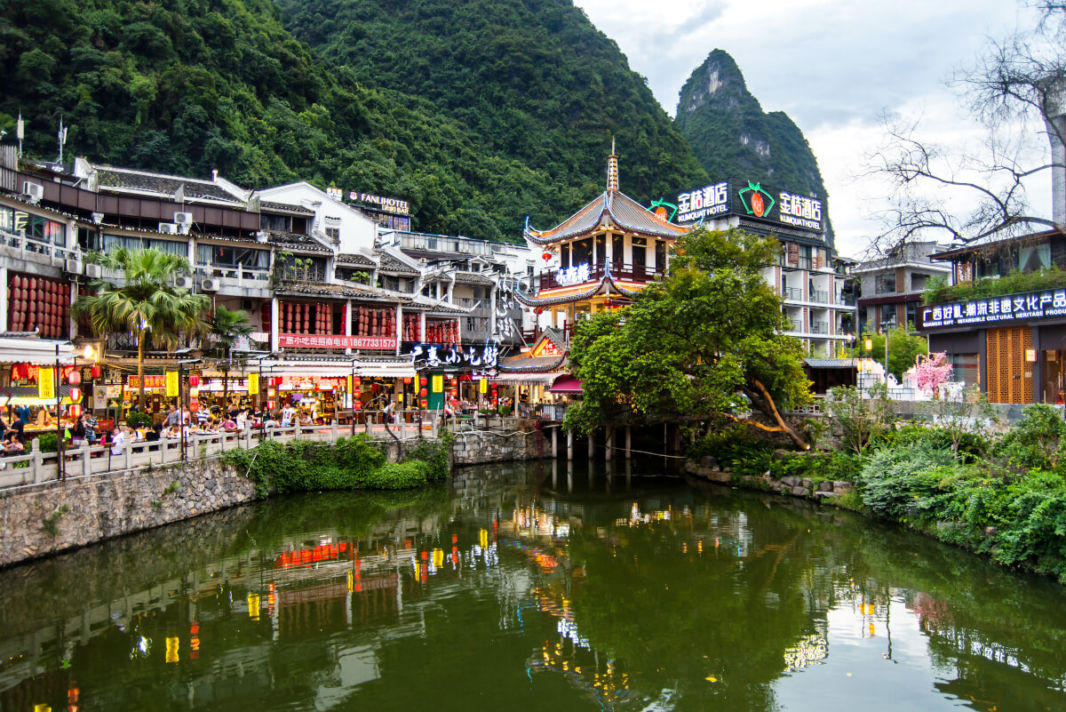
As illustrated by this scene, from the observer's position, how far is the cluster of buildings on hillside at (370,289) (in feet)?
72.2

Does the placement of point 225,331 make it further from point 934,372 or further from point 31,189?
point 934,372

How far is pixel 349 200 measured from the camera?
171ft

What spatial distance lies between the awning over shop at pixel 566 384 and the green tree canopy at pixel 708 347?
4.30 meters

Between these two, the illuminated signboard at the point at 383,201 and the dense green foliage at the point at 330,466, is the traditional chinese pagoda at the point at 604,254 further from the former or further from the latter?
the illuminated signboard at the point at 383,201

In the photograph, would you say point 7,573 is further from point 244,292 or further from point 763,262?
point 763,262

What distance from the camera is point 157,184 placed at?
31.8 meters

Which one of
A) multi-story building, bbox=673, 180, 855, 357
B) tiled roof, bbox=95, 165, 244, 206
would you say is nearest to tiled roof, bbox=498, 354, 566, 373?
tiled roof, bbox=95, 165, 244, 206

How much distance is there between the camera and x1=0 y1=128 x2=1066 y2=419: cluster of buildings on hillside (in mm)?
22000

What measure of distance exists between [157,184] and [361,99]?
3845 centimetres

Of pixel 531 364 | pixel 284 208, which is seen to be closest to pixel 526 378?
pixel 531 364

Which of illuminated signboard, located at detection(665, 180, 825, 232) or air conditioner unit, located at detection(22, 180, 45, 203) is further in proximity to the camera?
illuminated signboard, located at detection(665, 180, 825, 232)

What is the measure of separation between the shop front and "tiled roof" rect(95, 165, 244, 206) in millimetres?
29478

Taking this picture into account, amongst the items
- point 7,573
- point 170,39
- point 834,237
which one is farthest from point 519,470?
point 834,237

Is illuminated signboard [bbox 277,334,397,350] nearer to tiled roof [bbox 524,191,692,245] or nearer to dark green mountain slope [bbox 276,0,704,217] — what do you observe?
tiled roof [bbox 524,191,692,245]
